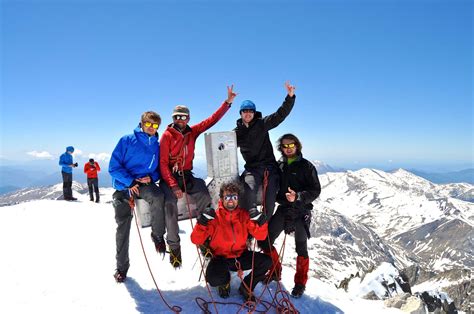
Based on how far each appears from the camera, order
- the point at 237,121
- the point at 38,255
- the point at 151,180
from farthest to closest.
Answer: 1. the point at 38,255
2. the point at 237,121
3. the point at 151,180

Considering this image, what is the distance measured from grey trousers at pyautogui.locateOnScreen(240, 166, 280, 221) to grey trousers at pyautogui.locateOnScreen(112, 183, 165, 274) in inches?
94.0

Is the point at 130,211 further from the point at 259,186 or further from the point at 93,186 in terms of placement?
the point at 93,186

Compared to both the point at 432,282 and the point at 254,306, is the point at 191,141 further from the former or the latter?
the point at 432,282

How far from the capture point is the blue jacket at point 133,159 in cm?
812

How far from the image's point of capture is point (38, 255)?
415 inches

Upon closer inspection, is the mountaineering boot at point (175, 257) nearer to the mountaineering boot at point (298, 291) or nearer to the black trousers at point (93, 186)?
the mountaineering boot at point (298, 291)

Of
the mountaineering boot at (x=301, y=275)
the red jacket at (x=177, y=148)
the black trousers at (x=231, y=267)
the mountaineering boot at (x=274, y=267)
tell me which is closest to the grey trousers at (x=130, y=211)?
the red jacket at (x=177, y=148)

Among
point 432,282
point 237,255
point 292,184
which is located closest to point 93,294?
point 237,255

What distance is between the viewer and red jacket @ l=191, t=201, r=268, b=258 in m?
7.78

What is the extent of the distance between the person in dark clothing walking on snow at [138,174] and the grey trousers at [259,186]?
2.44m

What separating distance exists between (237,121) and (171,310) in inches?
224

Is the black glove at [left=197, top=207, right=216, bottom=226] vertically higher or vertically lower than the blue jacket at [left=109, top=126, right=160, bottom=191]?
lower

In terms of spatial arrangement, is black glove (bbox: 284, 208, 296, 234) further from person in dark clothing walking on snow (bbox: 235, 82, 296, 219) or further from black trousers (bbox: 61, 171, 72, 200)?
black trousers (bbox: 61, 171, 72, 200)

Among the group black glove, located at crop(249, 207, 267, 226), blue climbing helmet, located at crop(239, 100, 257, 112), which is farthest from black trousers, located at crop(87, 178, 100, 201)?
black glove, located at crop(249, 207, 267, 226)
